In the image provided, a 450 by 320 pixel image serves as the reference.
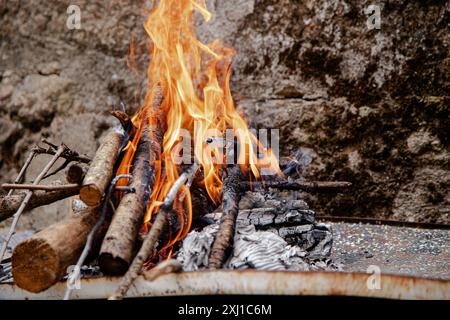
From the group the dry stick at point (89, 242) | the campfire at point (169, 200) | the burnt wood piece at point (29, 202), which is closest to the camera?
the dry stick at point (89, 242)

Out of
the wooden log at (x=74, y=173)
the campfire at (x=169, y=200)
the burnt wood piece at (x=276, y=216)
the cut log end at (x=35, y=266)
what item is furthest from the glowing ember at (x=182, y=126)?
the cut log end at (x=35, y=266)

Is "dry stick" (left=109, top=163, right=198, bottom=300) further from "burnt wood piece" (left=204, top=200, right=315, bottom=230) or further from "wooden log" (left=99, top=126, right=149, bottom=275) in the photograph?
"burnt wood piece" (left=204, top=200, right=315, bottom=230)

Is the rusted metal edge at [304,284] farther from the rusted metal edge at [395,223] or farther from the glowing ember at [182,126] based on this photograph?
the rusted metal edge at [395,223]

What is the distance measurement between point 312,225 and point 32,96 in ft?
8.46

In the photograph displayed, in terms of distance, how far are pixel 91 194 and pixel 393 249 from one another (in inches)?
57.1

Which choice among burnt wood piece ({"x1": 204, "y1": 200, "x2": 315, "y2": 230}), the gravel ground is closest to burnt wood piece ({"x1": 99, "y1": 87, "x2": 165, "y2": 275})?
burnt wood piece ({"x1": 204, "y1": 200, "x2": 315, "y2": 230})

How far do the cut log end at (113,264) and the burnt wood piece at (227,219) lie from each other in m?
0.34

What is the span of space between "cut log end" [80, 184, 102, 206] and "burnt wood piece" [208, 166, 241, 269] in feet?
1.63

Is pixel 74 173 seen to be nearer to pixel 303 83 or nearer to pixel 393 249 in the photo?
pixel 393 249

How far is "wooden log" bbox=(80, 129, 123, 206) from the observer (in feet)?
6.29

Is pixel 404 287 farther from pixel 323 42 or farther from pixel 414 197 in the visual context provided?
pixel 323 42

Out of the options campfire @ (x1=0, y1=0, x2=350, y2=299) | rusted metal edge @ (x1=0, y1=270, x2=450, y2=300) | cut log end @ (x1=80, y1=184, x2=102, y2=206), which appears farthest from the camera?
cut log end @ (x1=80, y1=184, x2=102, y2=206)

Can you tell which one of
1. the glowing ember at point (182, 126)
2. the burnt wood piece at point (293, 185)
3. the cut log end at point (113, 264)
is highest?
the glowing ember at point (182, 126)

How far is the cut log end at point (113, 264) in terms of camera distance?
1747 millimetres
